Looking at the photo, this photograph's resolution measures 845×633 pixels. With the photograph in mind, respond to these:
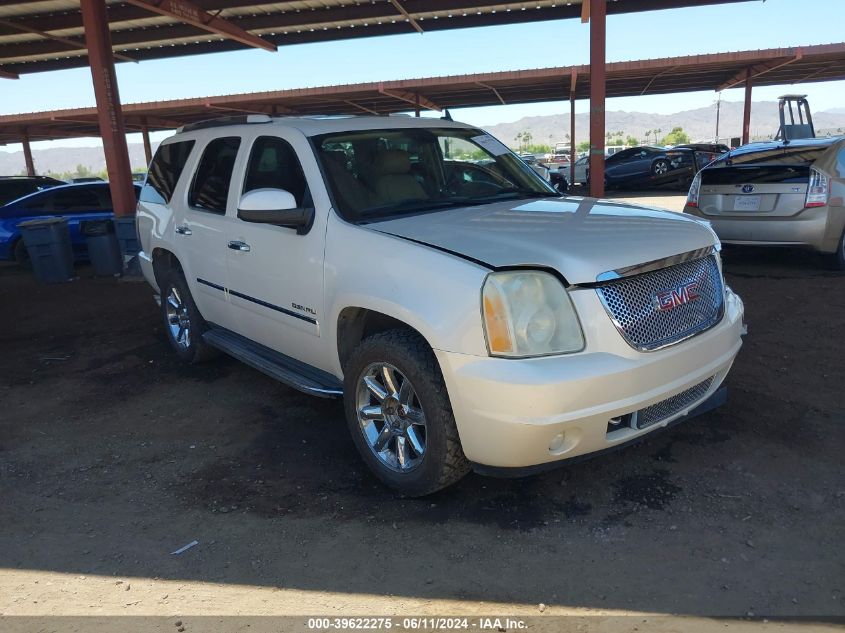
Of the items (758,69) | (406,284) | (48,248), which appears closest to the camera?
(406,284)

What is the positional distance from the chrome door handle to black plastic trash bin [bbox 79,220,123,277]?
729 cm

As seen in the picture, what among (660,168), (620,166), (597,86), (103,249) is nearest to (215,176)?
(103,249)

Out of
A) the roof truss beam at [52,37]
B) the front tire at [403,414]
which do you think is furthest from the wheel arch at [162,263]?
the roof truss beam at [52,37]

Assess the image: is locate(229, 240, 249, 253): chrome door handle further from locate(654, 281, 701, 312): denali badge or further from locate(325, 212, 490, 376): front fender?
locate(654, 281, 701, 312): denali badge

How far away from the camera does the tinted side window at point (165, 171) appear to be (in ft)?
17.7

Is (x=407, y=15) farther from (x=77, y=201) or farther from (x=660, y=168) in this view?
(x=660, y=168)

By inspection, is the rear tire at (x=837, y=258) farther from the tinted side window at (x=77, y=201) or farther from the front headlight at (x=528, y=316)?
the tinted side window at (x=77, y=201)

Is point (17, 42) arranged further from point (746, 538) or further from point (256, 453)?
point (746, 538)

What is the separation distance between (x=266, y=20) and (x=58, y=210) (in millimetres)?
5377

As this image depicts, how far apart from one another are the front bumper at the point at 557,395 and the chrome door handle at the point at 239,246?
1.92 m

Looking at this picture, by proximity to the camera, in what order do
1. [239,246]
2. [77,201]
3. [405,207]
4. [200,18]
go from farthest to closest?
[77,201] → [200,18] → [239,246] → [405,207]

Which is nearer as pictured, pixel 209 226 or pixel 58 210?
pixel 209 226

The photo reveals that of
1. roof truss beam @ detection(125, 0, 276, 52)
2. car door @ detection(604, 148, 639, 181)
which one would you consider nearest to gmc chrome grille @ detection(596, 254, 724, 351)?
roof truss beam @ detection(125, 0, 276, 52)

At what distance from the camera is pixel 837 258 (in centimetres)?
756
